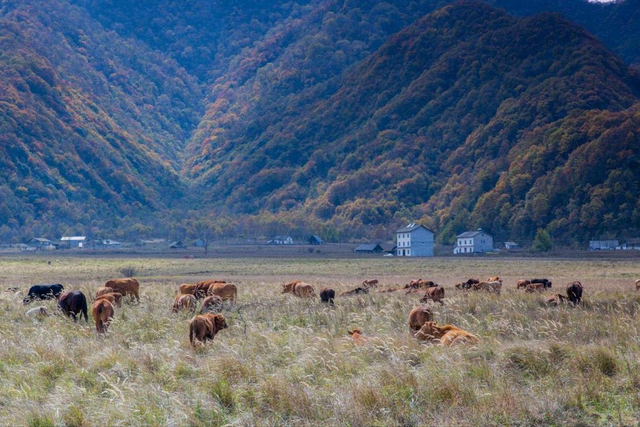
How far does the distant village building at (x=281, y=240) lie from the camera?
481ft

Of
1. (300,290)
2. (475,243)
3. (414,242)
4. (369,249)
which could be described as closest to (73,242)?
(369,249)

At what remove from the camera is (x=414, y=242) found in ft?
359

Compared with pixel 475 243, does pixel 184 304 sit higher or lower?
lower

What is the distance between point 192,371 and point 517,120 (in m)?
176

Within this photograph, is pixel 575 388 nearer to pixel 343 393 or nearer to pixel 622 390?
pixel 622 390

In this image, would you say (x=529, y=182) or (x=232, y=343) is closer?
(x=232, y=343)

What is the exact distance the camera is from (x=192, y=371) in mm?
11648

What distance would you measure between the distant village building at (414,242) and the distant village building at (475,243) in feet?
17.3

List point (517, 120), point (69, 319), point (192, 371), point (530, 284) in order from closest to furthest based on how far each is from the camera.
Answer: point (192, 371) < point (69, 319) < point (530, 284) < point (517, 120)

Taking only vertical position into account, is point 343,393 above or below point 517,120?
below

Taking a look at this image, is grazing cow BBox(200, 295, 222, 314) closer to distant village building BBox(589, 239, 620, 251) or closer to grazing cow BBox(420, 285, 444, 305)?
grazing cow BBox(420, 285, 444, 305)

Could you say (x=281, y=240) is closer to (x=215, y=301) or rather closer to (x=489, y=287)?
(x=489, y=287)

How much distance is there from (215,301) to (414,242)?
91102 millimetres

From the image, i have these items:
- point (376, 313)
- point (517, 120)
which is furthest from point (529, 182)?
point (376, 313)
